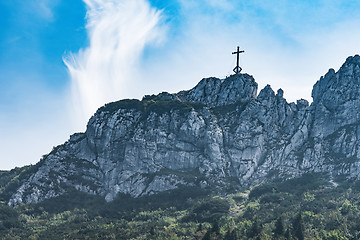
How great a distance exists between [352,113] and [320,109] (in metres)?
11.9

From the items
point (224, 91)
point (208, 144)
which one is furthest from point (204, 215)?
point (224, 91)

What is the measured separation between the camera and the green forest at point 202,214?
2832 inches

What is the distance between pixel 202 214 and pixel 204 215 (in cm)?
80

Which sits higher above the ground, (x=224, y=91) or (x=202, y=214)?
(x=224, y=91)

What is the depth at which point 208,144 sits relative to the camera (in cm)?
12206

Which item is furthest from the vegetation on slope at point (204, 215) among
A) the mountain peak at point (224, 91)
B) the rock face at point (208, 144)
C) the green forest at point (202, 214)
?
the mountain peak at point (224, 91)

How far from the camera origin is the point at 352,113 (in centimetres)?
12319

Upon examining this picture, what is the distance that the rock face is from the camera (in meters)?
113

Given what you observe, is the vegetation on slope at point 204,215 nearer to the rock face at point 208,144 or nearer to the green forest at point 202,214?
the green forest at point 202,214

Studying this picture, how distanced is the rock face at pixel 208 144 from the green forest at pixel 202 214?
214 inches

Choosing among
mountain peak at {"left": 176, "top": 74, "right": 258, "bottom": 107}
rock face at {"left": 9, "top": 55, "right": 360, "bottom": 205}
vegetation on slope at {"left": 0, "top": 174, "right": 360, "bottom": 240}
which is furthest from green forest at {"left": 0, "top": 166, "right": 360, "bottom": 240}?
mountain peak at {"left": 176, "top": 74, "right": 258, "bottom": 107}

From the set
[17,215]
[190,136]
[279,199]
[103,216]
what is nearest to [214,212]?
[279,199]

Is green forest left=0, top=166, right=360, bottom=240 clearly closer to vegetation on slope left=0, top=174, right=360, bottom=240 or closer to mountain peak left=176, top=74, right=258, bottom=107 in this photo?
vegetation on slope left=0, top=174, right=360, bottom=240

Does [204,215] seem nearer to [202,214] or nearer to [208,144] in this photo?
[202,214]
